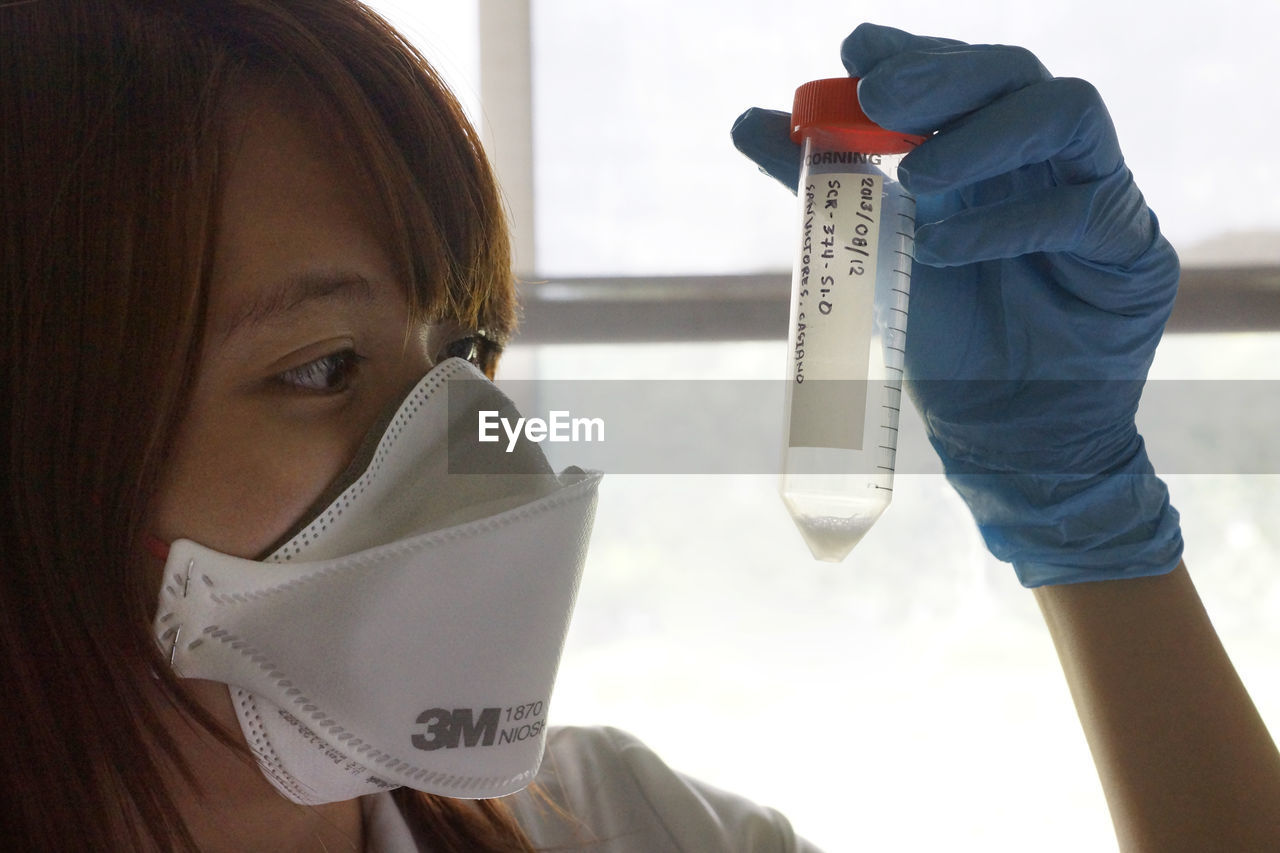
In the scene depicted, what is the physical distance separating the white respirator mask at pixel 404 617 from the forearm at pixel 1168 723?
0.60 m

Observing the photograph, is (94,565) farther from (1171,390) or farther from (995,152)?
(1171,390)

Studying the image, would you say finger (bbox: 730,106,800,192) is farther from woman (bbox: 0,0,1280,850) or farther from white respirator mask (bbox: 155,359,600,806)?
white respirator mask (bbox: 155,359,600,806)

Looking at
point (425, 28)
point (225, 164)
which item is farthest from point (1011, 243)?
point (425, 28)

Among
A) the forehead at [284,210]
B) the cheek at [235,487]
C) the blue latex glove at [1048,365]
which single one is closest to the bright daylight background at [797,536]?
the blue latex glove at [1048,365]

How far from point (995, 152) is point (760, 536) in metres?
1.22

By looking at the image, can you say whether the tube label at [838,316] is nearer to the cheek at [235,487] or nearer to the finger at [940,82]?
the finger at [940,82]

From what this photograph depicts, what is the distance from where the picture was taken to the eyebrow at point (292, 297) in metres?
0.80

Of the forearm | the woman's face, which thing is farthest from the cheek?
the forearm

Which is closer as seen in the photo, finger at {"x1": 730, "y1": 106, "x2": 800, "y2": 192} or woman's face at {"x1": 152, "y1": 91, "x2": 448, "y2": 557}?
woman's face at {"x1": 152, "y1": 91, "x2": 448, "y2": 557}

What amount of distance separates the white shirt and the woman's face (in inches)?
18.8

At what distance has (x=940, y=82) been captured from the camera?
87 cm

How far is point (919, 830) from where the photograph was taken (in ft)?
6.38

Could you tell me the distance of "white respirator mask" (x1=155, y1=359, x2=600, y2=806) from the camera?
2.61 feet

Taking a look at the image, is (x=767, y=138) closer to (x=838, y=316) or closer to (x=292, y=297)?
(x=838, y=316)
